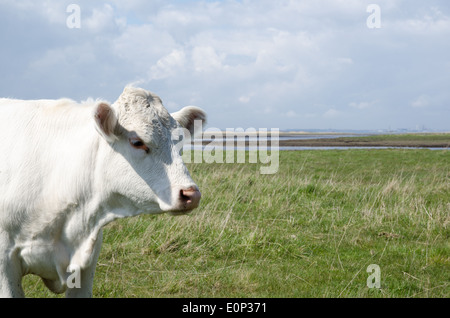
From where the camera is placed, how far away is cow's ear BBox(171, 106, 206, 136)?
399cm

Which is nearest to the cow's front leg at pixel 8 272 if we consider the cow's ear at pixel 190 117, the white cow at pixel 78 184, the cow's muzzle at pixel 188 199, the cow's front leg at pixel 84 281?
the white cow at pixel 78 184

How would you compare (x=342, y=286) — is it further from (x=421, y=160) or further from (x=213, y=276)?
(x=421, y=160)

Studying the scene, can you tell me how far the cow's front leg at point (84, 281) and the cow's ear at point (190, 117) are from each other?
47.1 inches

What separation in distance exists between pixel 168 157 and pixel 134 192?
0.38 meters

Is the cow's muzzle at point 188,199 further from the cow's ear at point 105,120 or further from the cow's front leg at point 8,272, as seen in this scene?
the cow's front leg at point 8,272

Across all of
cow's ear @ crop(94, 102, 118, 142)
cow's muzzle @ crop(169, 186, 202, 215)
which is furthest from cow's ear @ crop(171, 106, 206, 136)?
cow's muzzle @ crop(169, 186, 202, 215)

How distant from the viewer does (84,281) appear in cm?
373

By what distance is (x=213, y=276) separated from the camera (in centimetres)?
583

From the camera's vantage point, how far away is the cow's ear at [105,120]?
10.5 feet

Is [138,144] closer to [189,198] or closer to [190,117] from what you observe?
[189,198]

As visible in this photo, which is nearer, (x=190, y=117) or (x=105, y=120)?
(x=105, y=120)

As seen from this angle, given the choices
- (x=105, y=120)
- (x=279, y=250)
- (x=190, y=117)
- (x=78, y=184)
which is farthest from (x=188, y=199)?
(x=279, y=250)

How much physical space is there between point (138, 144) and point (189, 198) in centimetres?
58
